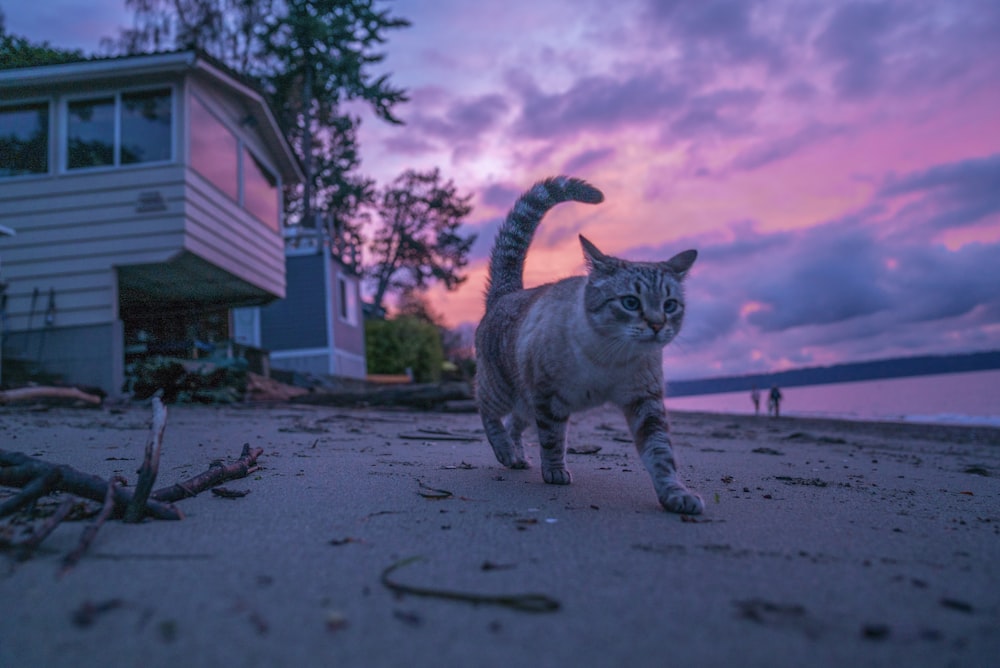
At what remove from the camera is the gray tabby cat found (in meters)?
2.85

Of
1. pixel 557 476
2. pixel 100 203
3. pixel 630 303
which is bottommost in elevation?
pixel 557 476

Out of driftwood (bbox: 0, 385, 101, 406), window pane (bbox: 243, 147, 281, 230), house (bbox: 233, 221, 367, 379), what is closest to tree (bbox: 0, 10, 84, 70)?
driftwood (bbox: 0, 385, 101, 406)

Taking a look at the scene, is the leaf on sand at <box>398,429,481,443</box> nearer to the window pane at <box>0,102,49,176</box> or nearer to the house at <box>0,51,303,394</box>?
the house at <box>0,51,303,394</box>

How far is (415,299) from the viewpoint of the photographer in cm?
3647

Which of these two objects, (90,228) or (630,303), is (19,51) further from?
(90,228)

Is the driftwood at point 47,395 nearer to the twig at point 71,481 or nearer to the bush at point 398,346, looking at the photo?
the twig at point 71,481

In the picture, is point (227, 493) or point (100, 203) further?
point (100, 203)

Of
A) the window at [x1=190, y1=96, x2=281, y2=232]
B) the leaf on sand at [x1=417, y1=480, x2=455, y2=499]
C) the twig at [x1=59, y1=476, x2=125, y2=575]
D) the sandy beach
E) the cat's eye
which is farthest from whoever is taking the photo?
the window at [x1=190, y1=96, x2=281, y2=232]

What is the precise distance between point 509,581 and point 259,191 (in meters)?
13.0

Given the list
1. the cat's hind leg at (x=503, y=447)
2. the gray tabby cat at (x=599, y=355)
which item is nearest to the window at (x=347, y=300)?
the cat's hind leg at (x=503, y=447)

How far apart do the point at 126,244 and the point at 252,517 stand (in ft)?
29.8

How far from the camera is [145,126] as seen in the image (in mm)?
9703

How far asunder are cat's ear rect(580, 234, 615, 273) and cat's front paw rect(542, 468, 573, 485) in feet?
3.50

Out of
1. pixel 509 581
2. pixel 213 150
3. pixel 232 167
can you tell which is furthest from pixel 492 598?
pixel 232 167
